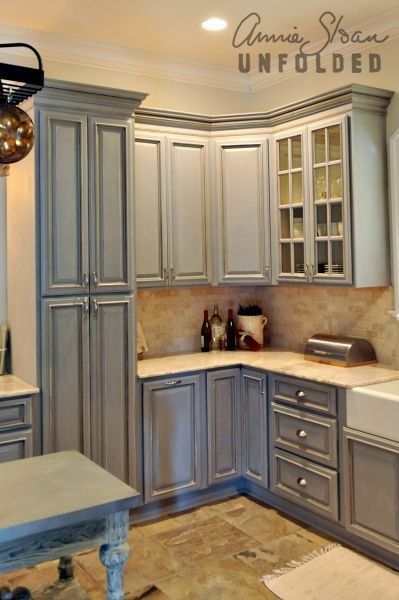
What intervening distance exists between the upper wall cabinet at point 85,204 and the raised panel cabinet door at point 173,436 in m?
0.71

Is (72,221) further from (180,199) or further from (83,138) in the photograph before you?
(180,199)

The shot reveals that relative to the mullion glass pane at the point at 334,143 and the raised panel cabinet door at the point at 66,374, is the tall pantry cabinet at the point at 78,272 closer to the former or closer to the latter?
the raised panel cabinet door at the point at 66,374

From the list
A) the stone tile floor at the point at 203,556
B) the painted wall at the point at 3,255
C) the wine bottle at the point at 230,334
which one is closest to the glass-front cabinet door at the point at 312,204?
the wine bottle at the point at 230,334

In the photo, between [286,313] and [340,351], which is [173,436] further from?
[286,313]

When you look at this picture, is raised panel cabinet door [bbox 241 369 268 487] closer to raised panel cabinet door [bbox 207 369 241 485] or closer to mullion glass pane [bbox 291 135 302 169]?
raised panel cabinet door [bbox 207 369 241 485]

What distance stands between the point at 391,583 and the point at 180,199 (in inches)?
99.8

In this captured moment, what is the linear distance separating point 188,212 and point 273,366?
3.84 ft

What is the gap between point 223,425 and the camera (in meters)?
3.83

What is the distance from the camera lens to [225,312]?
4.47 metres

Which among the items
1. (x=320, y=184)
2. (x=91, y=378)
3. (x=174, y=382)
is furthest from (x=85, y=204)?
(x=320, y=184)

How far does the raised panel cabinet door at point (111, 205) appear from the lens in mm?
3322

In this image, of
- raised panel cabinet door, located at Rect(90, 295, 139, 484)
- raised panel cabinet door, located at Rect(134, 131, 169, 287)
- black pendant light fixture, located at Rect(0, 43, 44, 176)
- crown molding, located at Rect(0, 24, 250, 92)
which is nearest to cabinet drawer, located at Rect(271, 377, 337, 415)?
raised panel cabinet door, located at Rect(90, 295, 139, 484)

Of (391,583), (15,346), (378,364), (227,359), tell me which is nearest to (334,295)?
(378,364)

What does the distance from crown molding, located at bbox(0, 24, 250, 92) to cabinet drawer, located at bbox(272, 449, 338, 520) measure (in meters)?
2.69
